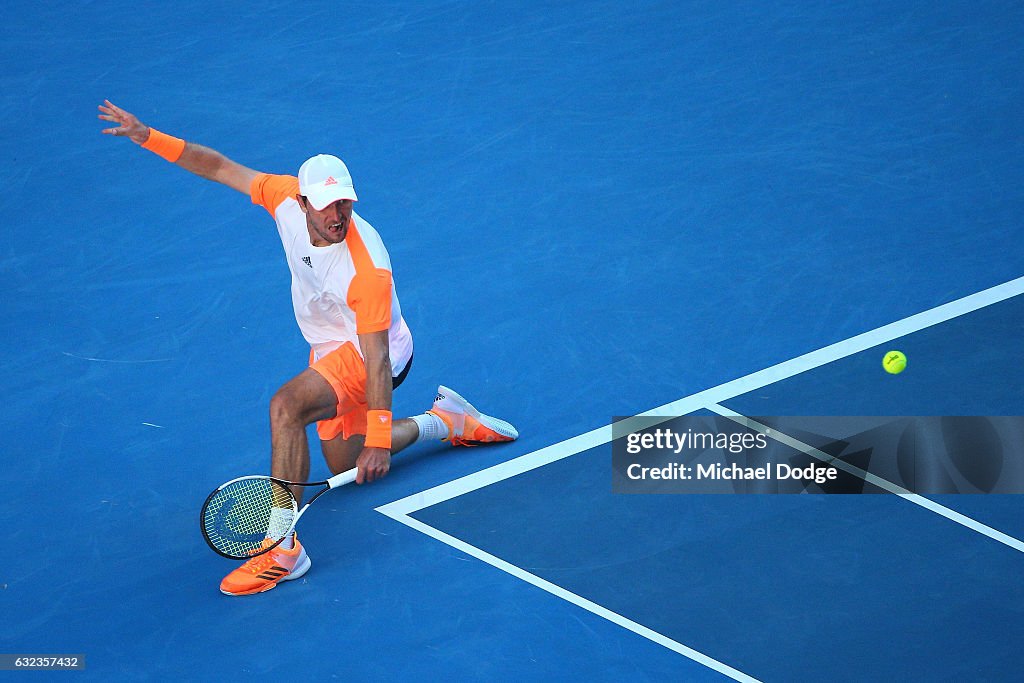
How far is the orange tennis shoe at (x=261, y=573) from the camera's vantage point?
20.4 ft

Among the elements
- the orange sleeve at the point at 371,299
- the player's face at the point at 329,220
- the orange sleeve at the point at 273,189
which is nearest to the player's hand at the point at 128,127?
the orange sleeve at the point at 273,189

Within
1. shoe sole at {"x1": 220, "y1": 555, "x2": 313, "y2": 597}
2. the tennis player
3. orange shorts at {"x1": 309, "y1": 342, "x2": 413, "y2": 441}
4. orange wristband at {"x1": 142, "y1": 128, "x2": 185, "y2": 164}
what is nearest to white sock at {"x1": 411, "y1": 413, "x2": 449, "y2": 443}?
the tennis player

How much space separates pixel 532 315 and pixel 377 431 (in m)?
2.31

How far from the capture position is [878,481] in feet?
22.6

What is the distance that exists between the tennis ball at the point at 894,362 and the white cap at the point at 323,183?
3329mm

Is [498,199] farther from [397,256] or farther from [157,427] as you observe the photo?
[157,427]

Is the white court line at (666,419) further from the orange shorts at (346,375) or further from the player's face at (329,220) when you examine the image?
the player's face at (329,220)

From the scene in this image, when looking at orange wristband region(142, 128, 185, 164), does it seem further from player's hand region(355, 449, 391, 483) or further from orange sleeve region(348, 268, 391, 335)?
player's hand region(355, 449, 391, 483)

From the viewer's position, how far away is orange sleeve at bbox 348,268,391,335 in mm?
6387

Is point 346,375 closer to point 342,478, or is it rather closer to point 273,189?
point 342,478

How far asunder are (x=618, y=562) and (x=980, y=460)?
2.06m

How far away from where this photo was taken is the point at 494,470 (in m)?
7.12

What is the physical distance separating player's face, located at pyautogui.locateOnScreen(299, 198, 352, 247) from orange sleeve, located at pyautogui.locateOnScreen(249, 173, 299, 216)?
0.40m

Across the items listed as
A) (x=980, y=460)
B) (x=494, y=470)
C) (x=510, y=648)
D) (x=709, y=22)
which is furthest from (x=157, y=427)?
(x=709, y=22)
